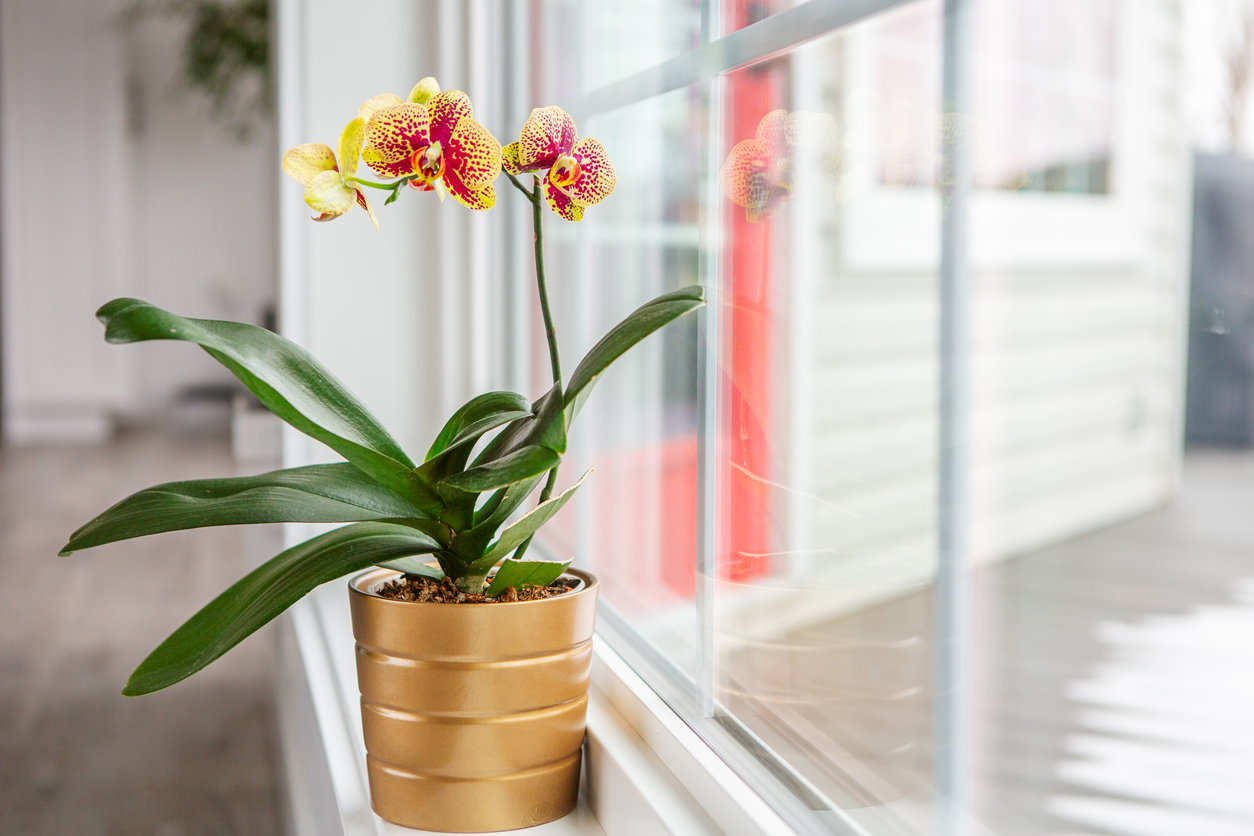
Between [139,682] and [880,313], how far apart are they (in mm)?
466

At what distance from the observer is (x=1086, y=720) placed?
1.24 feet

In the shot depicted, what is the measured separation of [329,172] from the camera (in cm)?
58

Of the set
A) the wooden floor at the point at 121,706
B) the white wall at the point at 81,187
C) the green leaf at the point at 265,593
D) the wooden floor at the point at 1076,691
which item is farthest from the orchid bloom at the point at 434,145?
the white wall at the point at 81,187

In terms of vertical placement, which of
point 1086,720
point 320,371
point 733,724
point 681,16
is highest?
point 681,16

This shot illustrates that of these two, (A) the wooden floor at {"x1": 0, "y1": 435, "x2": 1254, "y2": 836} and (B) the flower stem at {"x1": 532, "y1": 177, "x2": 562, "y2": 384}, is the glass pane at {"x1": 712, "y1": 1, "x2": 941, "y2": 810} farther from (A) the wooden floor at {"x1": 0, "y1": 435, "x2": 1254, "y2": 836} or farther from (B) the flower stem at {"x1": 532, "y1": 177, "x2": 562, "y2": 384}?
(B) the flower stem at {"x1": 532, "y1": 177, "x2": 562, "y2": 384}

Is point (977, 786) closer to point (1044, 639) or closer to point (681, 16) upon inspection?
point (1044, 639)

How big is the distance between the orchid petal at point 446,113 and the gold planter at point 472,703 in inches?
10.9

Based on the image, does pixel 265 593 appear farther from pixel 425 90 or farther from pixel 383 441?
pixel 425 90

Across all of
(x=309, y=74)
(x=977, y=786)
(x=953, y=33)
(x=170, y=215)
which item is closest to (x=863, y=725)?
(x=977, y=786)

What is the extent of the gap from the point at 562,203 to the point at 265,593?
296mm

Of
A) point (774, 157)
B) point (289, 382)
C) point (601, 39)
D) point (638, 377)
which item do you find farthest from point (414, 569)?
point (601, 39)

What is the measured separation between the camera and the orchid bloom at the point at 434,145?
54 centimetres

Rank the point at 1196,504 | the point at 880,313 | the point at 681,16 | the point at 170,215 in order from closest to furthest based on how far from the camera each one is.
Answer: the point at 1196,504, the point at 880,313, the point at 681,16, the point at 170,215

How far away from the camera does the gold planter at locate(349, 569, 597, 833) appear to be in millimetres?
592
